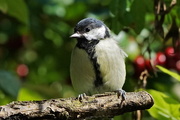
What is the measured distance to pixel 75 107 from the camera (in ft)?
6.49

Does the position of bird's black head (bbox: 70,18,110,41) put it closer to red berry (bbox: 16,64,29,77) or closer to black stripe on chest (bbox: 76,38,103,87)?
black stripe on chest (bbox: 76,38,103,87)

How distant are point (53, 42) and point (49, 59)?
21 cm

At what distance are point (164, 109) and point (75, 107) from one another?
2.00 feet

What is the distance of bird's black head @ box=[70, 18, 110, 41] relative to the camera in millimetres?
2774

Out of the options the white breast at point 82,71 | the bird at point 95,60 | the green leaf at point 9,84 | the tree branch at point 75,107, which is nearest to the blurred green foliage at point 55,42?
the green leaf at point 9,84

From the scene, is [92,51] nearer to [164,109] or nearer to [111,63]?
[111,63]

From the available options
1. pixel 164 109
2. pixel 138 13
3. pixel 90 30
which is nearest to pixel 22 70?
pixel 90 30

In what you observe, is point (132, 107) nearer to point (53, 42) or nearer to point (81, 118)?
point (81, 118)

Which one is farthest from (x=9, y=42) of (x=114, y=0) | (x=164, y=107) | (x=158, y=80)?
(x=164, y=107)

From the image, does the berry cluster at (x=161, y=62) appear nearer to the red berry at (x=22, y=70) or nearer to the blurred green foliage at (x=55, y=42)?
the blurred green foliage at (x=55, y=42)

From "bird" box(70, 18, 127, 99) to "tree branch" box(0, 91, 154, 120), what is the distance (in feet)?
1.95

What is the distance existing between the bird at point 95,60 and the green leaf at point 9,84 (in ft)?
1.25

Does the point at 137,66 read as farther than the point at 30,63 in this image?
No

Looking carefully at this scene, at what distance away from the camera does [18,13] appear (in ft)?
9.93
